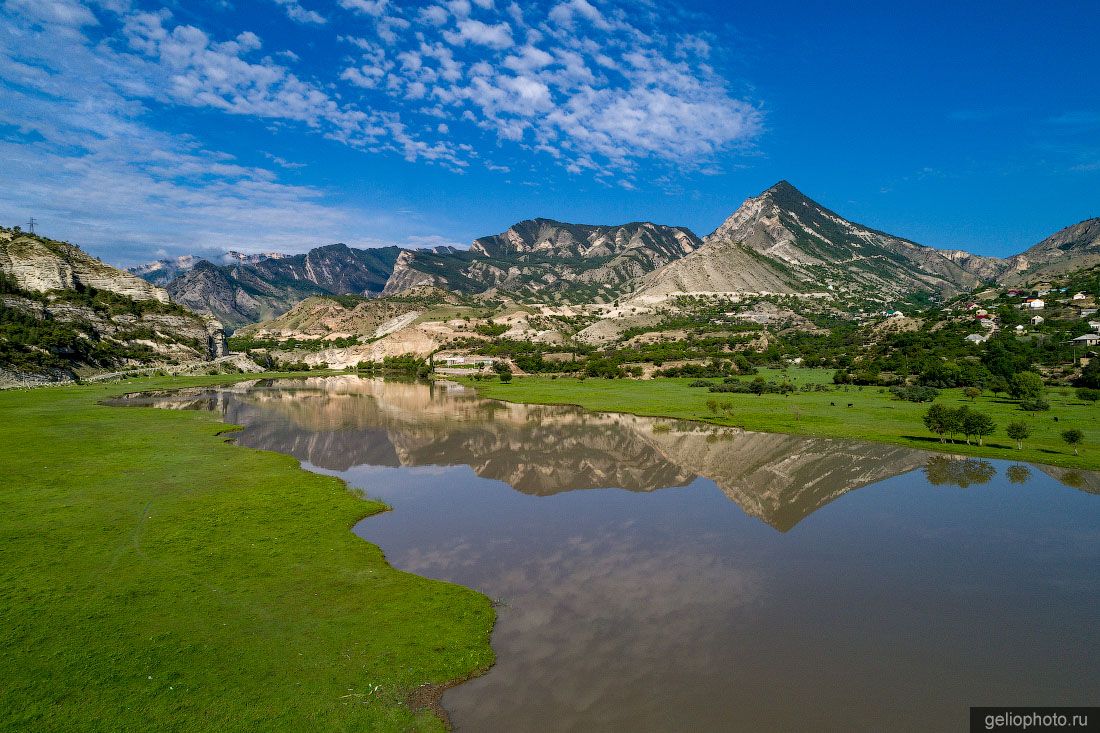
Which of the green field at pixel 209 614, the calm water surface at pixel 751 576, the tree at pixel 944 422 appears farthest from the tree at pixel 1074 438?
the green field at pixel 209 614

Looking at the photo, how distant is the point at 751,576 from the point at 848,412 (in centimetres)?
5448

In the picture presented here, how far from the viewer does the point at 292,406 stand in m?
87.3

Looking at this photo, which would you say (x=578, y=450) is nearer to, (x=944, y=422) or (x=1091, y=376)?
(x=944, y=422)

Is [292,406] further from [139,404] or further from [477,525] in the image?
[477,525]

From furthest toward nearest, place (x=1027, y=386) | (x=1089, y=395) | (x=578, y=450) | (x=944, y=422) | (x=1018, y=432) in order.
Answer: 1. (x=1027, y=386)
2. (x=1089, y=395)
3. (x=578, y=450)
4. (x=944, y=422)
5. (x=1018, y=432)

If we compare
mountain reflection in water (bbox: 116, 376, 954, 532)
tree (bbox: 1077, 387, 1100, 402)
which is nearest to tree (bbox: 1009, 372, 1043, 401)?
tree (bbox: 1077, 387, 1100, 402)

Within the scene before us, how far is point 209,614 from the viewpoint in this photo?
18.2m

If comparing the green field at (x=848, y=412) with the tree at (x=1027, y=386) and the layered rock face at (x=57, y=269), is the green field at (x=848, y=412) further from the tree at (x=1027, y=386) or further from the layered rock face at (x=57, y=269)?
the layered rock face at (x=57, y=269)

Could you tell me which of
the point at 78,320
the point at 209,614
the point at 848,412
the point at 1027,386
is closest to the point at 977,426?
the point at 848,412

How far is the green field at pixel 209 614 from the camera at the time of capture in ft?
45.1

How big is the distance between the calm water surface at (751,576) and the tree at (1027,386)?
3481 cm

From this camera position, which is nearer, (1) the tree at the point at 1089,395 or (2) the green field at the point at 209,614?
(2) the green field at the point at 209,614

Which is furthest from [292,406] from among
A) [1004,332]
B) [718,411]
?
[1004,332]

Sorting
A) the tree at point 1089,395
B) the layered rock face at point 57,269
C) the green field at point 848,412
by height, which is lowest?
the green field at point 848,412
